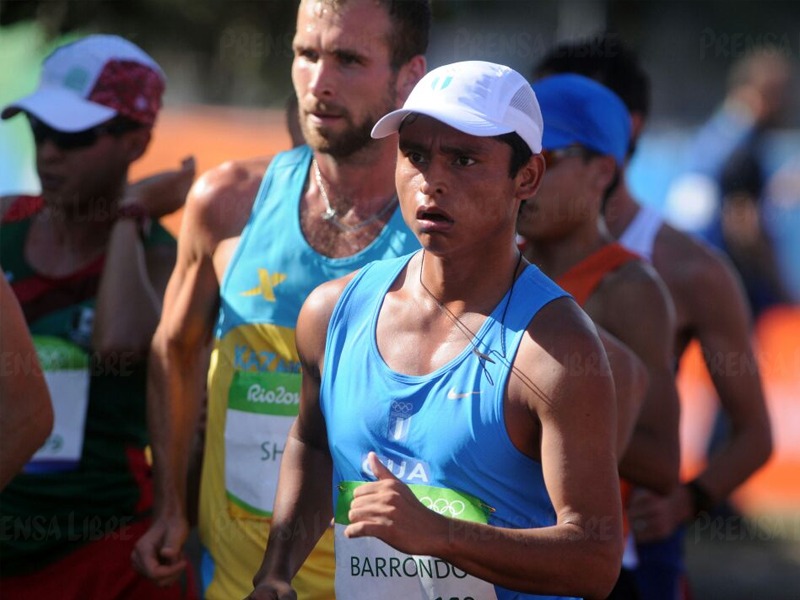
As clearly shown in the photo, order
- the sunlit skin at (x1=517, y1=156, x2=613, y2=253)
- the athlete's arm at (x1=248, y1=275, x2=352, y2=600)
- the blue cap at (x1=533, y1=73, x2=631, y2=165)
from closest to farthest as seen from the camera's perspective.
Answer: the athlete's arm at (x1=248, y1=275, x2=352, y2=600) < the sunlit skin at (x1=517, y1=156, x2=613, y2=253) < the blue cap at (x1=533, y1=73, x2=631, y2=165)

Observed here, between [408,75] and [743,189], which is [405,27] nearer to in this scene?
[408,75]

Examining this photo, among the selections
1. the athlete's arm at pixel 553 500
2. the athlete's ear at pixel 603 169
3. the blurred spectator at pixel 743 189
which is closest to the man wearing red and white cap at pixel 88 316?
the athlete's ear at pixel 603 169

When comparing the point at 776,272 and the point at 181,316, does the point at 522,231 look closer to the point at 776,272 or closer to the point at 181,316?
the point at 181,316

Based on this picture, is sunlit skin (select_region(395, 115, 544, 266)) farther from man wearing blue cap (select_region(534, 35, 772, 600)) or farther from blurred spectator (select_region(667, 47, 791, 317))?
blurred spectator (select_region(667, 47, 791, 317))

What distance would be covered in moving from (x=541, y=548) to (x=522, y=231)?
1.71m

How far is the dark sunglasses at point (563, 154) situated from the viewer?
425cm

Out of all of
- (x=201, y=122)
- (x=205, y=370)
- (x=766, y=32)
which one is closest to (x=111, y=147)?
(x=205, y=370)

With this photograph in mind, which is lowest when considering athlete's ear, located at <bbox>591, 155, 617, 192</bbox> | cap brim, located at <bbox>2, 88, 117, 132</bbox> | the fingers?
the fingers

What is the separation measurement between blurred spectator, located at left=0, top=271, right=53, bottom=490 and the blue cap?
1842 millimetres

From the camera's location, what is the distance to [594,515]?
8.94 ft

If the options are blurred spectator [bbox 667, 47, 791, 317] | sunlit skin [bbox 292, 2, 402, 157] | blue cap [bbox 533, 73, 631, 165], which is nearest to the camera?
sunlit skin [bbox 292, 2, 402, 157]

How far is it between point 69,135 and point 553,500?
2561 millimetres

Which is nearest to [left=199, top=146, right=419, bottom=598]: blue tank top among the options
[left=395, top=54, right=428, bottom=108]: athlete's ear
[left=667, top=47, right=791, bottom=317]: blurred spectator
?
[left=395, top=54, right=428, bottom=108]: athlete's ear

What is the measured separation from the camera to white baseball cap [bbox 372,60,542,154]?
2863mm
